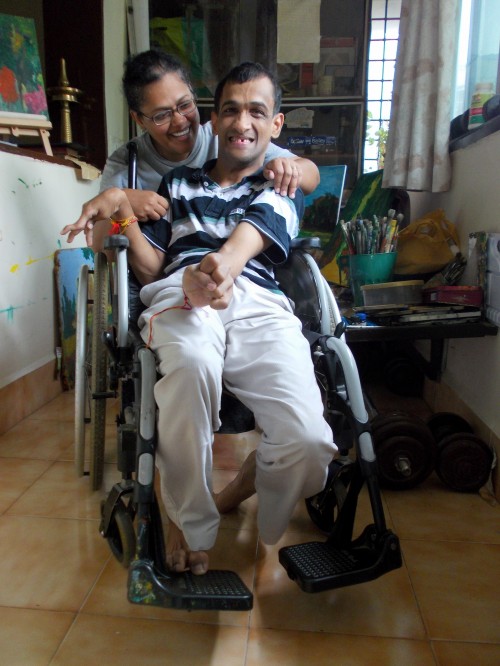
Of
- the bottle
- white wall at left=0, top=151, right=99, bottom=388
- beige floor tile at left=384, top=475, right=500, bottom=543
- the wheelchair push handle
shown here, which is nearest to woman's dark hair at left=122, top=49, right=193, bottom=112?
the wheelchair push handle

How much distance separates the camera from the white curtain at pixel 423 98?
1.92 m

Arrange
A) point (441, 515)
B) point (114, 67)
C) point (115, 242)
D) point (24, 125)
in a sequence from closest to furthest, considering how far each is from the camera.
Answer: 1. point (115, 242)
2. point (441, 515)
3. point (24, 125)
4. point (114, 67)

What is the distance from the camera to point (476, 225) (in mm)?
1731

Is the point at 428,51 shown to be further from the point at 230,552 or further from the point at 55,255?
the point at 230,552

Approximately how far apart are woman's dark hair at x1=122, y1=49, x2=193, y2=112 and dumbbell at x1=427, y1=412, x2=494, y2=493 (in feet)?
4.15

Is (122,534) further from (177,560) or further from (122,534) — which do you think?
(177,560)

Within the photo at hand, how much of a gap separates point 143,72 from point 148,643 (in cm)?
136

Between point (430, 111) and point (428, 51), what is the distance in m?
0.22

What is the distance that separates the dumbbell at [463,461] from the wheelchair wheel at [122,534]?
91cm

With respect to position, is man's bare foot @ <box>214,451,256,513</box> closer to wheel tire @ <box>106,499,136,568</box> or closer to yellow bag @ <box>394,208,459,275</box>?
wheel tire @ <box>106,499,136,568</box>

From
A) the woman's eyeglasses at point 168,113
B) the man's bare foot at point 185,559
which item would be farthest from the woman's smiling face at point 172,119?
the man's bare foot at point 185,559

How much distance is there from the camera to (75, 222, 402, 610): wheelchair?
0.93m

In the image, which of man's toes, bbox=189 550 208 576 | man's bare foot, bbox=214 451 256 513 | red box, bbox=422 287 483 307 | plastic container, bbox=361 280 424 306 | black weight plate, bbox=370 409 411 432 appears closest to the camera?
man's toes, bbox=189 550 208 576

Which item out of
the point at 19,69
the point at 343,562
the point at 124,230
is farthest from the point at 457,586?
the point at 19,69
